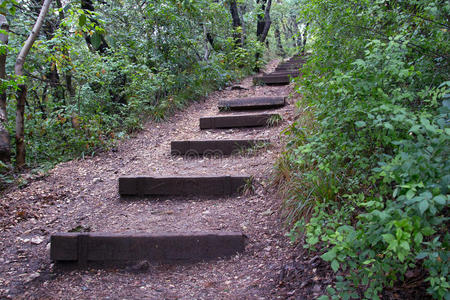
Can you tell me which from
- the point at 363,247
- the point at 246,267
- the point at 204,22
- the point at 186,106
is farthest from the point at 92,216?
the point at 204,22

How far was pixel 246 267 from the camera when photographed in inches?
100

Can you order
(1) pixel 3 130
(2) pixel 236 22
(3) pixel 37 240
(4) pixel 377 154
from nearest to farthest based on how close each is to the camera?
(4) pixel 377 154
(3) pixel 37 240
(1) pixel 3 130
(2) pixel 236 22

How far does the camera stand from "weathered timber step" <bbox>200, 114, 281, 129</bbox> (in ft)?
16.8

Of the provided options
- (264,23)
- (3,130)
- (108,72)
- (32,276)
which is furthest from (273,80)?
(32,276)

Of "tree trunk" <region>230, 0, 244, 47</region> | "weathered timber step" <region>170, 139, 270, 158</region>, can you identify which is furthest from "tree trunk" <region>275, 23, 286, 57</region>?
"weathered timber step" <region>170, 139, 270, 158</region>

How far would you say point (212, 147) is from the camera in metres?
4.54

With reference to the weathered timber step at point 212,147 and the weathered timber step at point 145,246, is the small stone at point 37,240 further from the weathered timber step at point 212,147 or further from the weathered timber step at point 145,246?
the weathered timber step at point 212,147

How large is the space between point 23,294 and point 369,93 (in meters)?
2.65

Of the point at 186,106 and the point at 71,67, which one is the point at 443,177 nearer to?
the point at 71,67

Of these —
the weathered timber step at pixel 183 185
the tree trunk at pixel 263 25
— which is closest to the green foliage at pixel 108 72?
the weathered timber step at pixel 183 185

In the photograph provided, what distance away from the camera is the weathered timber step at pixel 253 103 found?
583cm

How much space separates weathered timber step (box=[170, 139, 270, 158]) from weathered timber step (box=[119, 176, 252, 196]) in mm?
908

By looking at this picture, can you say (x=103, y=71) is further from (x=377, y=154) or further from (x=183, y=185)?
(x=377, y=154)

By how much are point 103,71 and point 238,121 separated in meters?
2.26
